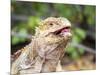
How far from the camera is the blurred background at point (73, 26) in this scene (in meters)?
2.13

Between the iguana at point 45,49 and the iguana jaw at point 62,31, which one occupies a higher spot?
the iguana jaw at point 62,31

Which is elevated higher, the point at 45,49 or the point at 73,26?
the point at 73,26

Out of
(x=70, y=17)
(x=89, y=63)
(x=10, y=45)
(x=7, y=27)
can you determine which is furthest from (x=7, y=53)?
(x=89, y=63)

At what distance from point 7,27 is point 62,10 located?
1.97 ft

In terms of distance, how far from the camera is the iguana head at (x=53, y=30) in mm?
2219

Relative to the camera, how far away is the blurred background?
6.98ft

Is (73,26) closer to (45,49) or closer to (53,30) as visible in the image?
(53,30)

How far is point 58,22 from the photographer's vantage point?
89.0 inches

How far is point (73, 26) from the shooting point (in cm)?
235

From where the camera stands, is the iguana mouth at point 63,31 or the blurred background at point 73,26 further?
the iguana mouth at point 63,31

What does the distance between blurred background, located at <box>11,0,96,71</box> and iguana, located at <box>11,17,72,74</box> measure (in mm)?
57

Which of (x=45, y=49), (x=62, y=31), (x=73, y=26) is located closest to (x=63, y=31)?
(x=62, y=31)

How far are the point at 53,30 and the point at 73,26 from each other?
0.25 metres

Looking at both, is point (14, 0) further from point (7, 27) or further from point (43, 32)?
point (43, 32)
